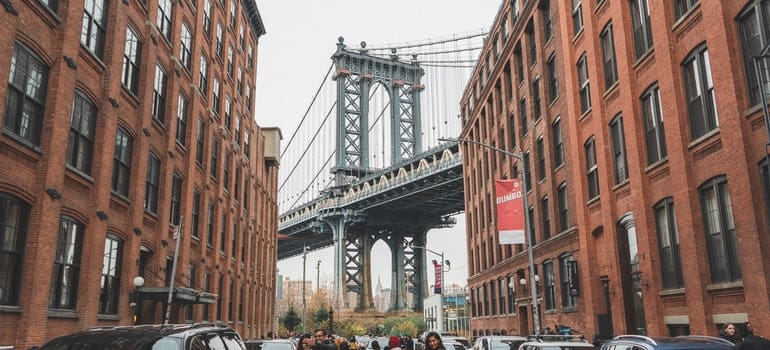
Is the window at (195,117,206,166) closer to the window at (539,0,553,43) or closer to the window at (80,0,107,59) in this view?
the window at (80,0,107,59)

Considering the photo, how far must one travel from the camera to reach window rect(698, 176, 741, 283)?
1628cm

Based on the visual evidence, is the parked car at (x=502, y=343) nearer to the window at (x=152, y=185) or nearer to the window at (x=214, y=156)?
the window at (x=152, y=185)

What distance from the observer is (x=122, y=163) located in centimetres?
2166

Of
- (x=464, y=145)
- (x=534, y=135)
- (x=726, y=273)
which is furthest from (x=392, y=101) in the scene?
(x=726, y=273)

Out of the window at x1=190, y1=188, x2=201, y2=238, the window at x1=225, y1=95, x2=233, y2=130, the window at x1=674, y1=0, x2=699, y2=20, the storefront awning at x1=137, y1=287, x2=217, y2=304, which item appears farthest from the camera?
the window at x1=225, y1=95, x2=233, y2=130

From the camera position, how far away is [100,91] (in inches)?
766

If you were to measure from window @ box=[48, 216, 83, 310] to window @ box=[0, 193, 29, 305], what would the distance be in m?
1.62

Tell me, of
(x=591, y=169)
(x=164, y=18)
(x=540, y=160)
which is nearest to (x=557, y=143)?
(x=540, y=160)

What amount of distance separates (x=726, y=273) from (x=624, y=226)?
6175 mm

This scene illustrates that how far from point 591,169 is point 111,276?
1771 centimetres

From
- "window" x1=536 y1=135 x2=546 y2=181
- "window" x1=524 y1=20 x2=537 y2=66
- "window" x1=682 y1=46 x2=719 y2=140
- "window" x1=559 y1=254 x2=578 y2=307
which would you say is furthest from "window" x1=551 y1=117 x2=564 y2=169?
"window" x1=682 y1=46 x2=719 y2=140

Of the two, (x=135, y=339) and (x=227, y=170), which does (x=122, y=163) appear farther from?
(x=227, y=170)

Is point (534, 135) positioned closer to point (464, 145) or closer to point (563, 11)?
point (563, 11)

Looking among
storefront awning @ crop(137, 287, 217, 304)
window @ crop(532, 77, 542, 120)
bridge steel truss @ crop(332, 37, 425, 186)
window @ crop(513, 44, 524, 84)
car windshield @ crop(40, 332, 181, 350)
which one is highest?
bridge steel truss @ crop(332, 37, 425, 186)
